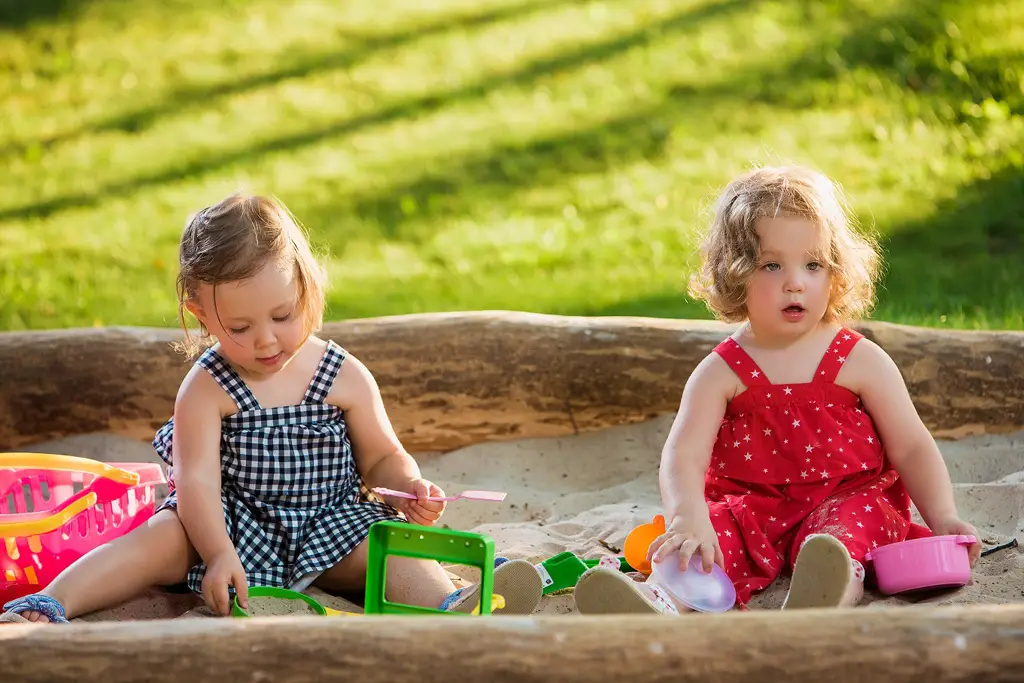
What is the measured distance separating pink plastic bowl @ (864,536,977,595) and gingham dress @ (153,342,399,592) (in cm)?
100

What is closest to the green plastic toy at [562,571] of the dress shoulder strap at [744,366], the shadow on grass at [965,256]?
the dress shoulder strap at [744,366]

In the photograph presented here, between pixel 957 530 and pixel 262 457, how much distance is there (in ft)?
4.35

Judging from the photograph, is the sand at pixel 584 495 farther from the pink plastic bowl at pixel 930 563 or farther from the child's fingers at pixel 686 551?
the child's fingers at pixel 686 551

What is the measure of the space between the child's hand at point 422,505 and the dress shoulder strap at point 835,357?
2.53 ft

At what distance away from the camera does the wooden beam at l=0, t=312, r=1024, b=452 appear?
3320 millimetres

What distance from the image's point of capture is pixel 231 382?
2588 mm

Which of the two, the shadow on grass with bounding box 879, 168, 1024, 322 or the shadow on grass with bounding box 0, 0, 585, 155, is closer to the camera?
the shadow on grass with bounding box 879, 168, 1024, 322

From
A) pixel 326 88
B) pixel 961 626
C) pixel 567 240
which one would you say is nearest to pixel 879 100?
pixel 567 240

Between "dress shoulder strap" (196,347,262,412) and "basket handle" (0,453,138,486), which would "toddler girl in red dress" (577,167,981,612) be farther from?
"basket handle" (0,453,138,486)

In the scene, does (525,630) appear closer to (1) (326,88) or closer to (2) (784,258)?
(2) (784,258)

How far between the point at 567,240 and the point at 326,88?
96.9 inches

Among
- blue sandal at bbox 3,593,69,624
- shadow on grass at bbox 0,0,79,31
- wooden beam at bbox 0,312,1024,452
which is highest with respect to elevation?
shadow on grass at bbox 0,0,79,31

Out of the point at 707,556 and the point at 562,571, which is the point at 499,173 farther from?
the point at 707,556

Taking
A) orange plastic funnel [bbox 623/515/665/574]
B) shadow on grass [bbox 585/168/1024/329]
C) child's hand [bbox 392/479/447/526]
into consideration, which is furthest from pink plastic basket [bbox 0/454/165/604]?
shadow on grass [bbox 585/168/1024/329]
